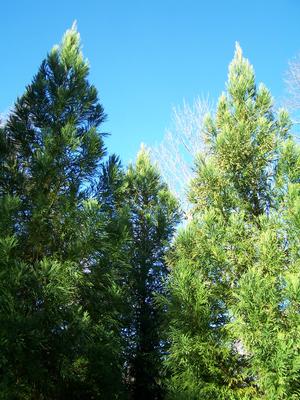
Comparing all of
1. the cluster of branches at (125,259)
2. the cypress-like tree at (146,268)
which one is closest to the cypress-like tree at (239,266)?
the cluster of branches at (125,259)

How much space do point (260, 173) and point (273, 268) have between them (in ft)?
5.15

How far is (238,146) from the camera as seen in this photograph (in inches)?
211

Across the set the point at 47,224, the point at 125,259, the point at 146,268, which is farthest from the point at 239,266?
the point at 146,268

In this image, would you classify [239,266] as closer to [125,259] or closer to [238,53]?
[125,259]

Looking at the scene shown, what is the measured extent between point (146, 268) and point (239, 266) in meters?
3.04

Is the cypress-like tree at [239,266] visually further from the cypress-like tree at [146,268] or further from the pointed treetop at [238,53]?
the cypress-like tree at [146,268]

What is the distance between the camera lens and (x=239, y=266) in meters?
A: 4.62

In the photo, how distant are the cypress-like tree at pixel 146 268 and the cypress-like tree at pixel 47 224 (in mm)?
1167

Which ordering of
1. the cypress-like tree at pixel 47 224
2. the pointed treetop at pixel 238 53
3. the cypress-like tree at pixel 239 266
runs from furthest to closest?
the pointed treetop at pixel 238 53, the cypress-like tree at pixel 47 224, the cypress-like tree at pixel 239 266

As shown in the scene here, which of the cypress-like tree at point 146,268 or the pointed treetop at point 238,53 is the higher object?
the pointed treetop at point 238,53

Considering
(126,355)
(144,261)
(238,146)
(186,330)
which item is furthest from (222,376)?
(144,261)

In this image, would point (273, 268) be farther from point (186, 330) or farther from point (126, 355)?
point (126, 355)

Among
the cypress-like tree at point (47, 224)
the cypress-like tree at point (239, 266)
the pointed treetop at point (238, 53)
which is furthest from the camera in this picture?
the pointed treetop at point (238, 53)

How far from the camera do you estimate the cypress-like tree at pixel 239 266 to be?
377cm
